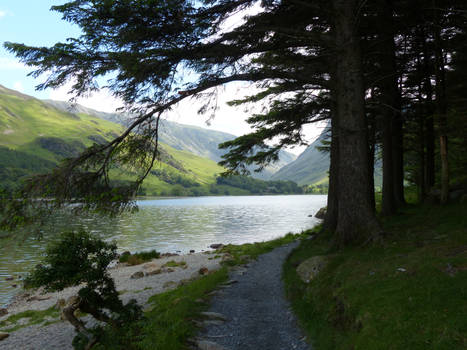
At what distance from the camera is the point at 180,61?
9258mm

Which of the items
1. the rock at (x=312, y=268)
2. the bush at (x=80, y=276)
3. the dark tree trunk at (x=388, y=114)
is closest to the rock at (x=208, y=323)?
the bush at (x=80, y=276)

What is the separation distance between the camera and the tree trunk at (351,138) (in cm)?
885

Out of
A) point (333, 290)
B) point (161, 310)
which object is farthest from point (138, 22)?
point (333, 290)

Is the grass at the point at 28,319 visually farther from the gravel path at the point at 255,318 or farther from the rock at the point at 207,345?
the rock at the point at 207,345

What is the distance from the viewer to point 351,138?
29.6 ft

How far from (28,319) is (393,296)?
11.8 metres

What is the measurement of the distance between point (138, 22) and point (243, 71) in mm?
3825

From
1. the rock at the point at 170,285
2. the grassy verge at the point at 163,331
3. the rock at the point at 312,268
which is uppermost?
the rock at the point at 312,268

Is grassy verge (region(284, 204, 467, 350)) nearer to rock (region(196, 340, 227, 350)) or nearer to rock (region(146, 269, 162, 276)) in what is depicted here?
rock (region(196, 340, 227, 350))

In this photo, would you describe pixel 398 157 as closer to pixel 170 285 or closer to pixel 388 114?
pixel 388 114

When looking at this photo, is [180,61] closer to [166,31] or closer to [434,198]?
[166,31]

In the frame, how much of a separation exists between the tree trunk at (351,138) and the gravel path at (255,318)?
111 inches

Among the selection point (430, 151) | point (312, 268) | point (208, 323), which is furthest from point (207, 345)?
point (430, 151)

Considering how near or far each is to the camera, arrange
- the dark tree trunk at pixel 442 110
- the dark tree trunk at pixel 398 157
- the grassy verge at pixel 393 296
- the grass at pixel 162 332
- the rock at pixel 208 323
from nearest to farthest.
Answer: the grassy verge at pixel 393 296 → the grass at pixel 162 332 → the rock at pixel 208 323 → the dark tree trunk at pixel 442 110 → the dark tree trunk at pixel 398 157
